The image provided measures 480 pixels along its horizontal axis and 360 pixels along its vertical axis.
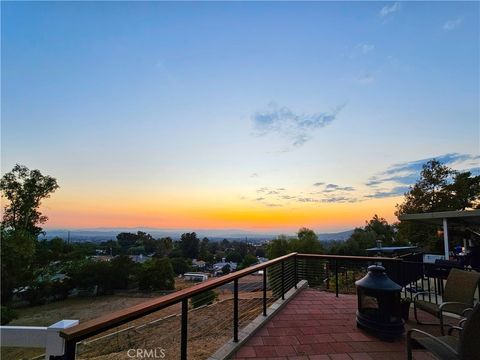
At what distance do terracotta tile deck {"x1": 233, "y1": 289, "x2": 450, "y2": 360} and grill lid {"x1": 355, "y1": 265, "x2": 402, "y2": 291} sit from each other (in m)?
0.64

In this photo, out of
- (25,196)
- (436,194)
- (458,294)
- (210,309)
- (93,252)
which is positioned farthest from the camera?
(93,252)

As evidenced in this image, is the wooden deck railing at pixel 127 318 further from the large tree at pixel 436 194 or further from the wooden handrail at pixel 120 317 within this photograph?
the large tree at pixel 436 194

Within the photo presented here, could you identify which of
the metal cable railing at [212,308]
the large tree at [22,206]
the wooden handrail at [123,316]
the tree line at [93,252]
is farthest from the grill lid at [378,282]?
the large tree at [22,206]

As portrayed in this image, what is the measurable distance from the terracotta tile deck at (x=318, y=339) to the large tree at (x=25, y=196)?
24.8m

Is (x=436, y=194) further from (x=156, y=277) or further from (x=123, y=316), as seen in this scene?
(x=156, y=277)

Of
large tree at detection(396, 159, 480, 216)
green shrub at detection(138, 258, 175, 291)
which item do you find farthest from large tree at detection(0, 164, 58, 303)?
large tree at detection(396, 159, 480, 216)

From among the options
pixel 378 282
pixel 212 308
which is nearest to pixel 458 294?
pixel 378 282

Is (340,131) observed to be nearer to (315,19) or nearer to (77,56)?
(315,19)

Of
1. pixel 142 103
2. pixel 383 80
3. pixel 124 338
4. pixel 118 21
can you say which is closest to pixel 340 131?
pixel 383 80

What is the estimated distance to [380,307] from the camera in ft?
13.1

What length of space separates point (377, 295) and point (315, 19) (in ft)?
20.4

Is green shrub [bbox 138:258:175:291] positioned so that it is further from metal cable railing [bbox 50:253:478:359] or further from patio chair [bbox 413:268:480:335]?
patio chair [bbox 413:268:480:335]

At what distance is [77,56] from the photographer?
823 centimetres

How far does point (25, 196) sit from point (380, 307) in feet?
89.7
